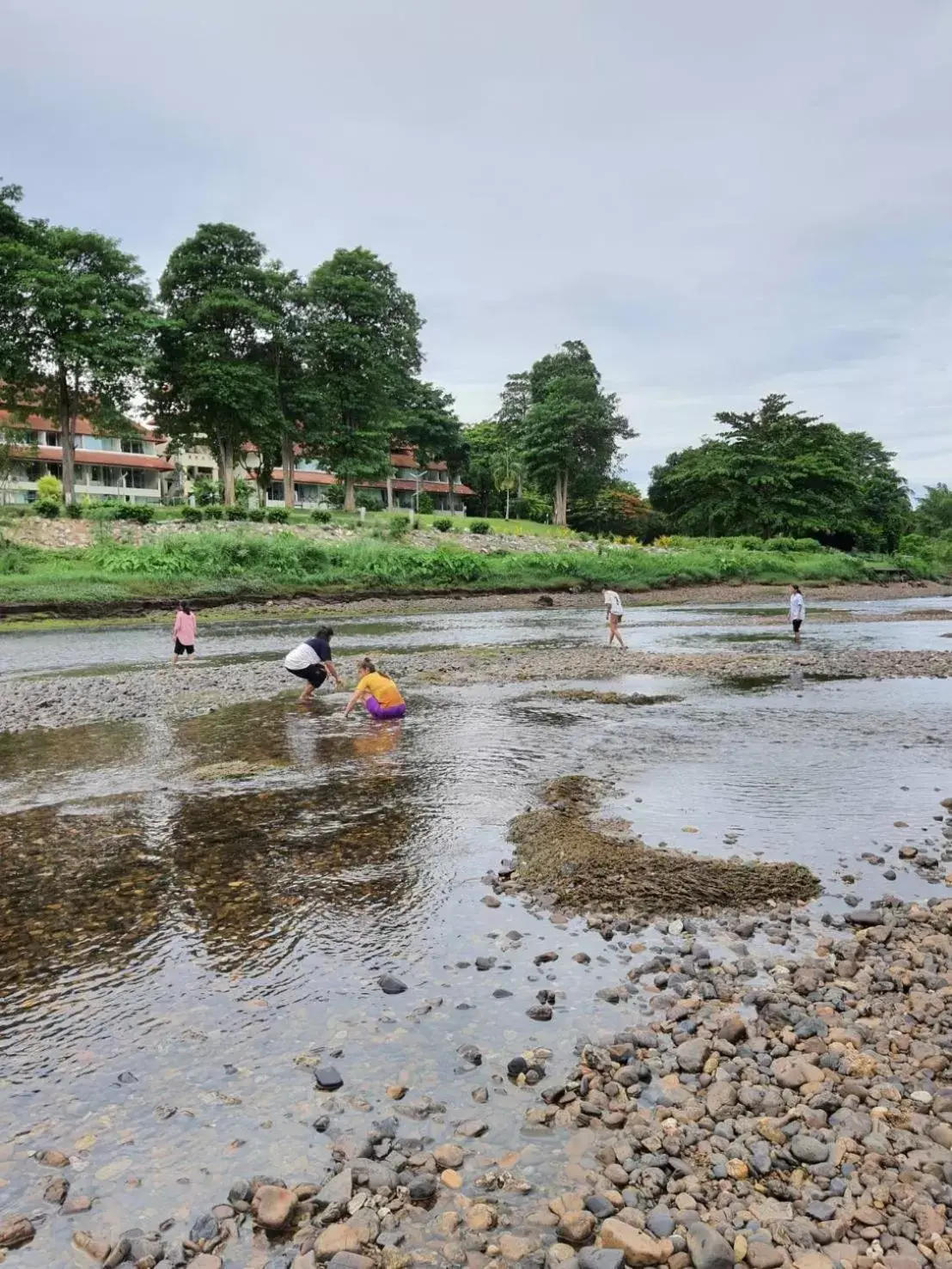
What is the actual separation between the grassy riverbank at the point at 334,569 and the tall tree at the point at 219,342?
565 inches

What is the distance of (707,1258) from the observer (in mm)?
4266

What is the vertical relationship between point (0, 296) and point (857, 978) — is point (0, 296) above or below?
above

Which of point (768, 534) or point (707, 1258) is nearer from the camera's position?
point (707, 1258)

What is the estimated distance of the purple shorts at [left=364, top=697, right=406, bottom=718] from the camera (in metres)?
18.3

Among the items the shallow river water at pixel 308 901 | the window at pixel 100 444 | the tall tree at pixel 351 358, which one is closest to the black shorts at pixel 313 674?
the shallow river water at pixel 308 901

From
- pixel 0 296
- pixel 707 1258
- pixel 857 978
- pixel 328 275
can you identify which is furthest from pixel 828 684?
pixel 328 275

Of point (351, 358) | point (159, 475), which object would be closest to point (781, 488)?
point (351, 358)

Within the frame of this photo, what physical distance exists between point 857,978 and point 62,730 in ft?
54.7

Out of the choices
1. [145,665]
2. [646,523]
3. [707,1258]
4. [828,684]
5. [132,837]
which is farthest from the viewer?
[646,523]

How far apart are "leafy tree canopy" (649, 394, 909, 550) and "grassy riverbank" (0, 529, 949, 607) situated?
1486 cm

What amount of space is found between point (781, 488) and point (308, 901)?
3475 inches

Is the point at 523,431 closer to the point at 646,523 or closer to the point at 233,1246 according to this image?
the point at 646,523

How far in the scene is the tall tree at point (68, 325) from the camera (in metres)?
56.4

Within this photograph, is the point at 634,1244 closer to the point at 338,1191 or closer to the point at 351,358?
the point at 338,1191
